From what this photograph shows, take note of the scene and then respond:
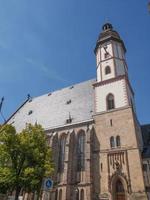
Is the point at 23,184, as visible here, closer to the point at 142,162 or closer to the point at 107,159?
the point at 107,159

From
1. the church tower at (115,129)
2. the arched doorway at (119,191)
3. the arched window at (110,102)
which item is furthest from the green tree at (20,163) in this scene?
the arched window at (110,102)

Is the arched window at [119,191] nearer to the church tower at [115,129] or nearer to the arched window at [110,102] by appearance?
the church tower at [115,129]

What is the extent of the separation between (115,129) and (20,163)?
11997 millimetres

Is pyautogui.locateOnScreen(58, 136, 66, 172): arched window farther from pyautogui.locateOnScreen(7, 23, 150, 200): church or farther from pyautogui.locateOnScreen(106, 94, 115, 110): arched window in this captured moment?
pyautogui.locateOnScreen(106, 94, 115, 110): arched window

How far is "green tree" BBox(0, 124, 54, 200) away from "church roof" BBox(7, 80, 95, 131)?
35.7ft

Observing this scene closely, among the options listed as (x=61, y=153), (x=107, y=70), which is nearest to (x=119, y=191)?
(x=61, y=153)

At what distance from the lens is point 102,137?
24859mm

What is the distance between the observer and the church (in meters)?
21.3

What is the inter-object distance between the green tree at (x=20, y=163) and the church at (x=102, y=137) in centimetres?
229

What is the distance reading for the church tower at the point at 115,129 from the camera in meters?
20.9

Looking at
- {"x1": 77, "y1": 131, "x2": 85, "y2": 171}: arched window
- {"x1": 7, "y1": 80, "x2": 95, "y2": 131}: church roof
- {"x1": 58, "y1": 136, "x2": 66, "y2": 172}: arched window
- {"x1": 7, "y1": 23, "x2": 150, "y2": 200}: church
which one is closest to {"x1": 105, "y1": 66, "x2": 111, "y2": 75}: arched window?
{"x1": 7, "y1": 23, "x2": 150, "y2": 200}: church

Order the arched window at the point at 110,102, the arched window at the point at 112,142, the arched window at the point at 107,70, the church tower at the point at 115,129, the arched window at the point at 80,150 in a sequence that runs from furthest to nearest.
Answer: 1. the arched window at the point at 107,70
2. the arched window at the point at 110,102
3. the arched window at the point at 80,150
4. the arched window at the point at 112,142
5. the church tower at the point at 115,129

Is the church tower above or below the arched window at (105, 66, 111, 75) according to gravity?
below

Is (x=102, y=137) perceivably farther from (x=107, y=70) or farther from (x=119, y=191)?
(x=107, y=70)
